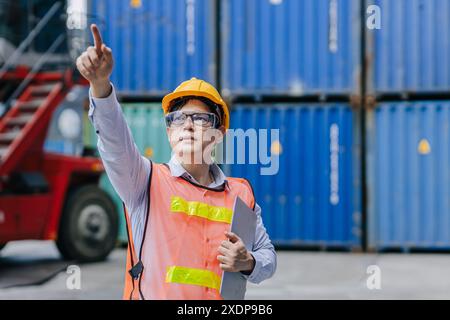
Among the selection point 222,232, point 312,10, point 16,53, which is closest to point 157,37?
point 312,10

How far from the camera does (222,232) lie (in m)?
2.33

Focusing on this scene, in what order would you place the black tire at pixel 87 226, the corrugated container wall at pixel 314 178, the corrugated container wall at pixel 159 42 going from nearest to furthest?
1. the black tire at pixel 87 226
2. the corrugated container wall at pixel 314 178
3. the corrugated container wall at pixel 159 42

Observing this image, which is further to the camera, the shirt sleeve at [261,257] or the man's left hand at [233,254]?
the shirt sleeve at [261,257]

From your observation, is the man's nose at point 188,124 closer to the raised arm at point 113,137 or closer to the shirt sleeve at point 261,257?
the raised arm at point 113,137

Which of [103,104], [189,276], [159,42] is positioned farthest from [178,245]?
[159,42]

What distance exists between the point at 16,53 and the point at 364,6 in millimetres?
6245

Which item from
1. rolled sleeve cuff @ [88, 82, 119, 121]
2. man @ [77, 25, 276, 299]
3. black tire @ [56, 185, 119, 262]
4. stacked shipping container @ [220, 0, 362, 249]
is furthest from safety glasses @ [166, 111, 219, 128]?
stacked shipping container @ [220, 0, 362, 249]

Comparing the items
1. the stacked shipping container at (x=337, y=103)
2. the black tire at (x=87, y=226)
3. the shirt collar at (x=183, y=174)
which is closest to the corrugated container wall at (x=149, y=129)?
the stacked shipping container at (x=337, y=103)

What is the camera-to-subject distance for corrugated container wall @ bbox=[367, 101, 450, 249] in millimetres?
12570

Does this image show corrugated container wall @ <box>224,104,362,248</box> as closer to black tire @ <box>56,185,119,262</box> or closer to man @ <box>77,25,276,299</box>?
black tire @ <box>56,185,119,262</box>

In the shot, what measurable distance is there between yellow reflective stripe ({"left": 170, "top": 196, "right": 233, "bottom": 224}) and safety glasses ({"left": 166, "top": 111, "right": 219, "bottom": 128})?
0.25 m

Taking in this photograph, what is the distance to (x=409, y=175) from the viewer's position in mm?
12695

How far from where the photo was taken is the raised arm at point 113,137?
6.71 ft

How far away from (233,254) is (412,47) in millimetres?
11259
